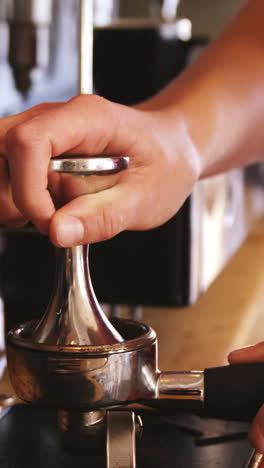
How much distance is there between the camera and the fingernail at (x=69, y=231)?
44 centimetres

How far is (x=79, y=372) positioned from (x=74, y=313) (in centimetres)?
4

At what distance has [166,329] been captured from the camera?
1.02 meters

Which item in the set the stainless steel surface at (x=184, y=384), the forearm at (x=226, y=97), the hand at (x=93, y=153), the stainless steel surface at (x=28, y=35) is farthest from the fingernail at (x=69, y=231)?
the stainless steel surface at (x=28, y=35)

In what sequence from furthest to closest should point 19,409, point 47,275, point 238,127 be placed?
1. point 47,275
2. point 238,127
3. point 19,409

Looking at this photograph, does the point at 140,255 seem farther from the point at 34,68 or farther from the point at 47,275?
the point at 34,68

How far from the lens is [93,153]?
0.51 meters

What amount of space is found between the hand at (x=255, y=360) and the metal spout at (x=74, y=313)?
0.32 ft

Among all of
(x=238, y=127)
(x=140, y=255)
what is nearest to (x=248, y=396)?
(x=238, y=127)

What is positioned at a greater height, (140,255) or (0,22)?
(0,22)

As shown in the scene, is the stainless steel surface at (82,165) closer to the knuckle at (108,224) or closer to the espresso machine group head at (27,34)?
the knuckle at (108,224)

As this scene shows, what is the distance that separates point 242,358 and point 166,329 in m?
0.48

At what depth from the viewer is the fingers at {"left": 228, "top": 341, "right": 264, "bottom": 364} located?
535 mm

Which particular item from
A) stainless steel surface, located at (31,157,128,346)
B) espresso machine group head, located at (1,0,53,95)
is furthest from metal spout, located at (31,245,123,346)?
espresso machine group head, located at (1,0,53,95)

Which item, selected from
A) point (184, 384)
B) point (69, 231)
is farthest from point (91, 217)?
point (184, 384)
